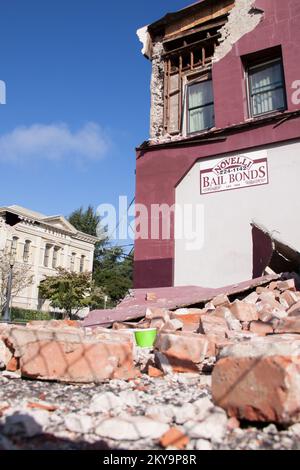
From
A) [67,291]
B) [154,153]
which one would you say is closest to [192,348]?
[154,153]

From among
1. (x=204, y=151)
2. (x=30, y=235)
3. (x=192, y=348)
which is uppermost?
(x=30, y=235)

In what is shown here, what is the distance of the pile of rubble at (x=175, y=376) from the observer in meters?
2.53

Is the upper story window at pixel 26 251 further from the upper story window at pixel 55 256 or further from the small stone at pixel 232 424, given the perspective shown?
the small stone at pixel 232 424

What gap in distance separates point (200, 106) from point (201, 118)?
0.44 metres

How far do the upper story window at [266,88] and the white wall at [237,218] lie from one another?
5.62 ft

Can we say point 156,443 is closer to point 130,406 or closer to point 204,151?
point 130,406

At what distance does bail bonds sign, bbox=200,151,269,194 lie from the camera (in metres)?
10.0

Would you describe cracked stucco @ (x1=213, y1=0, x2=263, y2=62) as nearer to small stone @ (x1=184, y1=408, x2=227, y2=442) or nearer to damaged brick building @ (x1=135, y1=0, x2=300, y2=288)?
damaged brick building @ (x1=135, y1=0, x2=300, y2=288)

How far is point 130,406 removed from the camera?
10.2 ft

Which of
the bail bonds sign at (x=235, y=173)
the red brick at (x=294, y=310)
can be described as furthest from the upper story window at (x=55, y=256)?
the red brick at (x=294, y=310)

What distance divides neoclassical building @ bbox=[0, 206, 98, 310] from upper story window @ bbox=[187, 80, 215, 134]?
96.2 feet

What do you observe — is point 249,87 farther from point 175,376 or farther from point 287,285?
point 175,376

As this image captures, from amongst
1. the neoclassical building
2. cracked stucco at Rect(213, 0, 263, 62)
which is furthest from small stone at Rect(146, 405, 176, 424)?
the neoclassical building

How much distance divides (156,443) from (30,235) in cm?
4079
